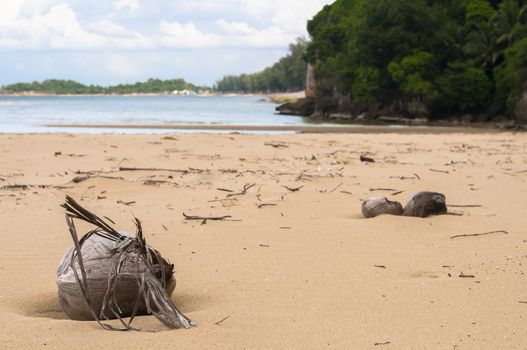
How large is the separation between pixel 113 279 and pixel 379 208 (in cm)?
324

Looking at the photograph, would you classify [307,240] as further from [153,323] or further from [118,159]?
[118,159]

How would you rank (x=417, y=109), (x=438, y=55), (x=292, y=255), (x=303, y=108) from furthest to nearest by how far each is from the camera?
(x=303, y=108) → (x=438, y=55) → (x=417, y=109) → (x=292, y=255)

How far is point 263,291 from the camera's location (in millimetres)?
3697

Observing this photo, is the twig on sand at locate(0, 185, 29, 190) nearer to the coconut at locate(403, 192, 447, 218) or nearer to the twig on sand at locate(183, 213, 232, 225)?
the twig on sand at locate(183, 213, 232, 225)

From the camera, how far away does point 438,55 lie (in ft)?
152

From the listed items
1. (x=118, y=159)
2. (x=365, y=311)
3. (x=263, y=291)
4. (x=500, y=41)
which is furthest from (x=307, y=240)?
(x=500, y=41)

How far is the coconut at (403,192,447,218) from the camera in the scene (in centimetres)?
578

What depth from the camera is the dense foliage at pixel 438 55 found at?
140ft

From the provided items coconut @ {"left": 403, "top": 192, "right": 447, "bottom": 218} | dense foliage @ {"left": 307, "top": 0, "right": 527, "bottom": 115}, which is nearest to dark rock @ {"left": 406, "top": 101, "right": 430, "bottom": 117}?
dense foliage @ {"left": 307, "top": 0, "right": 527, "bottom": 115}

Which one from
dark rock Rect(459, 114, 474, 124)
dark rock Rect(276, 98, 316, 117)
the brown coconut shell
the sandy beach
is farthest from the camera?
dark rock Rect(276, 98, 316, 117)

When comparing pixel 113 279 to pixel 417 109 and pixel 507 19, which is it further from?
pixel 507 19

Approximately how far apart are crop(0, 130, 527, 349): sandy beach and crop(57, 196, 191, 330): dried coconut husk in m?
0.11

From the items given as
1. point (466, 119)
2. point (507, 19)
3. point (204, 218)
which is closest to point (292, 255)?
point (204, 218)

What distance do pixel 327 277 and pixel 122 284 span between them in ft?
4.56
